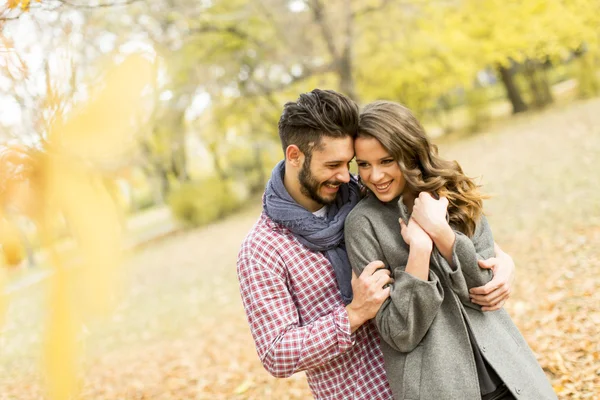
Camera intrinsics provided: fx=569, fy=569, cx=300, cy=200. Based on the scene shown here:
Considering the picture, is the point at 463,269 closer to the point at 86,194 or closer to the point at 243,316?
the point at 86,194

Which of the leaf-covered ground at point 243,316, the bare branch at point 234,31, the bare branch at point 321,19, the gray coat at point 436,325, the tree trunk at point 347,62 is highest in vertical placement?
the bare branch at point 234,31

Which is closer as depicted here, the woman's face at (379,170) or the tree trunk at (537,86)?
the woman's face at (379,170)

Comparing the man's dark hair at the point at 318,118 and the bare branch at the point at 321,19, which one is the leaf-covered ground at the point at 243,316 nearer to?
the man's dark hair at the point at 318,118

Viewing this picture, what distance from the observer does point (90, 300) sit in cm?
155

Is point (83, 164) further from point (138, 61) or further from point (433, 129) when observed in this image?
point (433, 129)

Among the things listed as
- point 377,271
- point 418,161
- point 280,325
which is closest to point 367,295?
point 377,271

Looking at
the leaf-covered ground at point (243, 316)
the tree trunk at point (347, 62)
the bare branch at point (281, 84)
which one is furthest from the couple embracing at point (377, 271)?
the bare branch at point (281, 84)

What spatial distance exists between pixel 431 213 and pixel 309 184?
1.74 feet

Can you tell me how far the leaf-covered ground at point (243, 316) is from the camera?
15.5 feet

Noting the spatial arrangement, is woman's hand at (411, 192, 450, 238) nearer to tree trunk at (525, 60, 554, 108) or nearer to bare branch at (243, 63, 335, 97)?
bare branch at (243, 63, 335, 97)

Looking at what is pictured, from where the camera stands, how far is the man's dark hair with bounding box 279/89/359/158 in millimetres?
2348

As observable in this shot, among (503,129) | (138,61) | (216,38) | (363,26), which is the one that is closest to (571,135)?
(503,129)

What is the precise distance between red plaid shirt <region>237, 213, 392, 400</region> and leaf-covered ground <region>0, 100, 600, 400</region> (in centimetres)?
58

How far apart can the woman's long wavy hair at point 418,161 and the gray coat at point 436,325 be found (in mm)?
146
